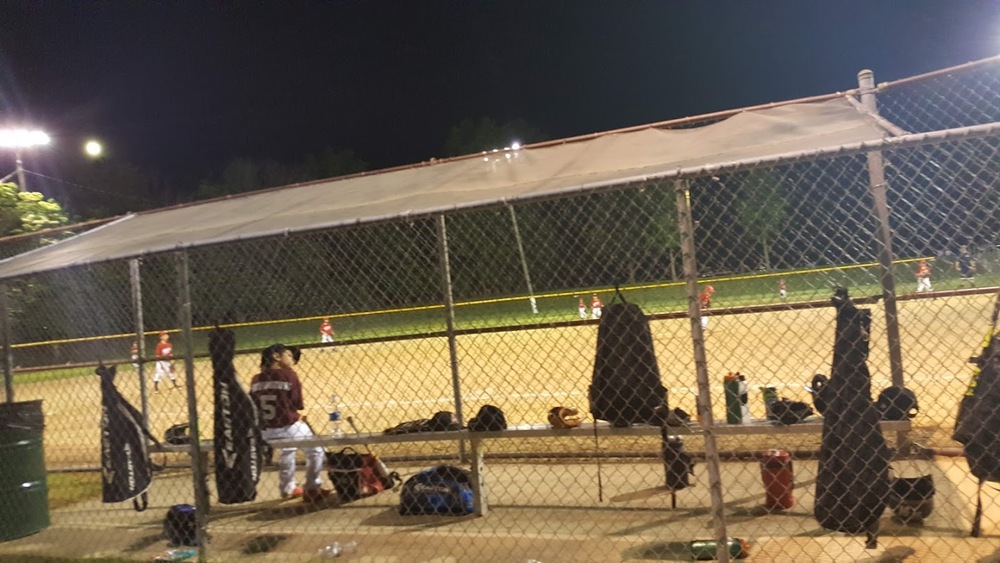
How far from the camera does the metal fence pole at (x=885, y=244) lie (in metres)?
4.50

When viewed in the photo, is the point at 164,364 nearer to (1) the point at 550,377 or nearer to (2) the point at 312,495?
(1) the point at 550,377

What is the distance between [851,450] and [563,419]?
1976 millimetres

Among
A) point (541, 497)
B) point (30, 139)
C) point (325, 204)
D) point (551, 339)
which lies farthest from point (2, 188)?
point (541, 497)

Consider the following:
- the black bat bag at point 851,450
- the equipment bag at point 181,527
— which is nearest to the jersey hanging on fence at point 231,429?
the equipment bag at point 181,527

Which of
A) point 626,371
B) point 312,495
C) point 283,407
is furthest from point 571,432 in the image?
point 283,407

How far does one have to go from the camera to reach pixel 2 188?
17.3 meters

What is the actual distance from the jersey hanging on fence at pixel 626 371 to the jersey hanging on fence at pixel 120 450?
3.19 metres

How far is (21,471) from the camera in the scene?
568 centimetres

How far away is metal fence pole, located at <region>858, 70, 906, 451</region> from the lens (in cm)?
450

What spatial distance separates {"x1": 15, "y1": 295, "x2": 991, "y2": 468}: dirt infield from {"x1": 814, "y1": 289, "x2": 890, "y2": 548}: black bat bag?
2696 millimetres

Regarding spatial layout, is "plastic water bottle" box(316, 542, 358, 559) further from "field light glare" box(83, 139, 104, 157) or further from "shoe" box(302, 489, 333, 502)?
"field light glare" box(83, 139, 104, 157)

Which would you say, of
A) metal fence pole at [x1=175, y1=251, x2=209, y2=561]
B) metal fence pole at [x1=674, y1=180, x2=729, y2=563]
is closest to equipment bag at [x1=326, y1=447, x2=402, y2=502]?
metal fence pole at [x1=175, y1=251, x2=209, y2=561]

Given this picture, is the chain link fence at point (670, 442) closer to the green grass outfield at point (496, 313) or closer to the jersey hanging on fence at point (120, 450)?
the jersey hanging on fence at point (120, 450)

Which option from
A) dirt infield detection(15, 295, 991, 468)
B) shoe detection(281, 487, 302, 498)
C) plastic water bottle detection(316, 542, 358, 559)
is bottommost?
plastic water bottle detection(316, 542, 358, 559)
